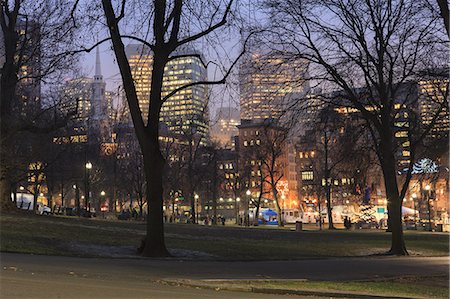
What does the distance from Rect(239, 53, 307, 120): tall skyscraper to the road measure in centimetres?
823

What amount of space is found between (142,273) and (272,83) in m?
14.5

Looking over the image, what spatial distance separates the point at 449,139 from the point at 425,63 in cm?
553

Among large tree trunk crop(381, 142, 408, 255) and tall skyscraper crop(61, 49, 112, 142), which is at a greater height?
tall skyscraper crop(61, 49, 112, 142)

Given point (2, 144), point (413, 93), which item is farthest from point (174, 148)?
point (413, 93)

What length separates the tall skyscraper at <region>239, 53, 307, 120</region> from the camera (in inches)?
949

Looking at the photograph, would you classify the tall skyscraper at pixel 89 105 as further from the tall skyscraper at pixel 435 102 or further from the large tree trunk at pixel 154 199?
the tall skyscraper at pixel 435 102

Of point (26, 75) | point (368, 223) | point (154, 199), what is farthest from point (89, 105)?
point (154, 199)

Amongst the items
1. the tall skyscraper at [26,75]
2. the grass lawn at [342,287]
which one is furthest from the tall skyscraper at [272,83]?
the tall skyscraper at [26,75]

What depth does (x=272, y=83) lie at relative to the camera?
2578 cm

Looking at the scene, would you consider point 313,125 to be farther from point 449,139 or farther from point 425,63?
point 449,139

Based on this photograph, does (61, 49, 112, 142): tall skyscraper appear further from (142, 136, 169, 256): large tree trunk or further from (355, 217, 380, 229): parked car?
(355, 217, 380, 229): parked car

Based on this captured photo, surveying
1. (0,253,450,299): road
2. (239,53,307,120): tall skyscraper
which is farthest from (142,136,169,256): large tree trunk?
(239,53,307,120): tall skyscraper

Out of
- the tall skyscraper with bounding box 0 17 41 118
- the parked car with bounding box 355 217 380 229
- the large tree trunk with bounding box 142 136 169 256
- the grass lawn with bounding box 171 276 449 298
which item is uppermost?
the tall skyscraper with bounding box 0 17 41 118

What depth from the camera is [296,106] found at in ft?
84.4
